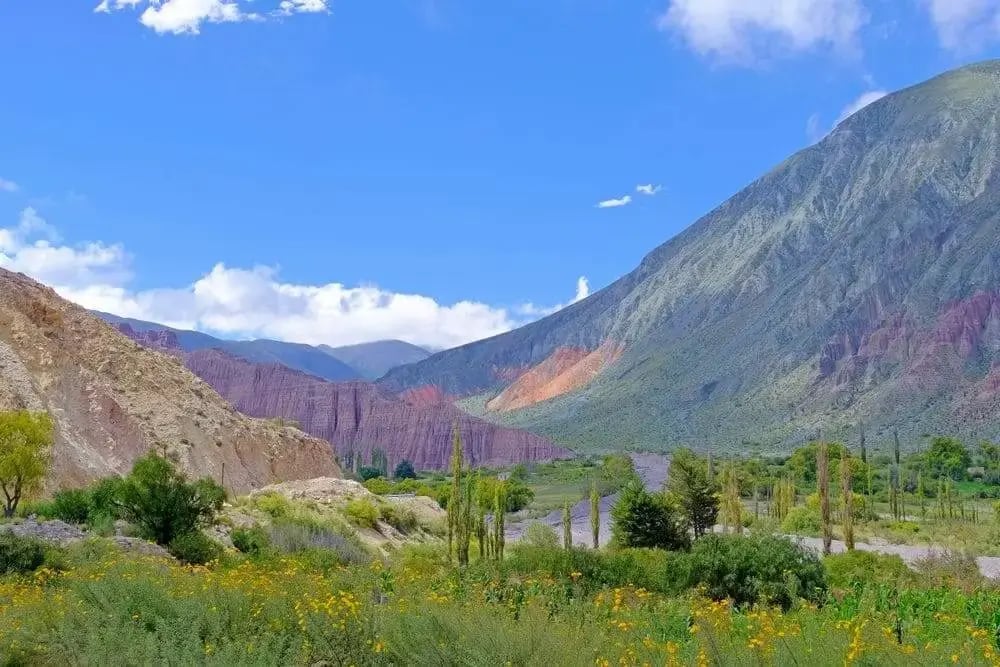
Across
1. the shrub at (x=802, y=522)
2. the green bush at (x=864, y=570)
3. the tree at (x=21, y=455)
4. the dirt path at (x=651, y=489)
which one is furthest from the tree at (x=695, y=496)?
the tree at (x=21, y=455)

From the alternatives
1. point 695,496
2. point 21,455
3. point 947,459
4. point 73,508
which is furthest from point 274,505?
point 947,459

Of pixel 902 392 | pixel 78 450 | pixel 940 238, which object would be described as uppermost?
pixel 940 238

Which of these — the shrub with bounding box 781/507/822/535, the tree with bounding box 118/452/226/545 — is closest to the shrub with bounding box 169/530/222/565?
the tree with bounding box 118/452/226/545

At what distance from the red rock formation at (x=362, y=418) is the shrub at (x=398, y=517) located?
8856 cm

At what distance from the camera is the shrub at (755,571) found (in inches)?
681

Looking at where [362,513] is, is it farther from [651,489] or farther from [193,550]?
[651,489]

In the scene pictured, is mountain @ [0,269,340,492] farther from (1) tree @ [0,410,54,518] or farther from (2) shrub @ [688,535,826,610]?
(2) shrub @ [688,535,826,610]

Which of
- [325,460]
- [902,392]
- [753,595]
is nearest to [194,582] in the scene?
[753,595]

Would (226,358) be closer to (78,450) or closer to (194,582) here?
(78,450)

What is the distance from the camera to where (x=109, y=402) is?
47312mm

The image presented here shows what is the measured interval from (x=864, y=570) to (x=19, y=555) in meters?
19.0

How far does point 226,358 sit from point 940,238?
380ft

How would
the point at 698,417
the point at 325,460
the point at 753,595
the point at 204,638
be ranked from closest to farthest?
1. the point at 204,638
2. the point at 753,595
3. the point at 325,460
4. the point at 698,417

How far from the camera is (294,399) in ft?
502
